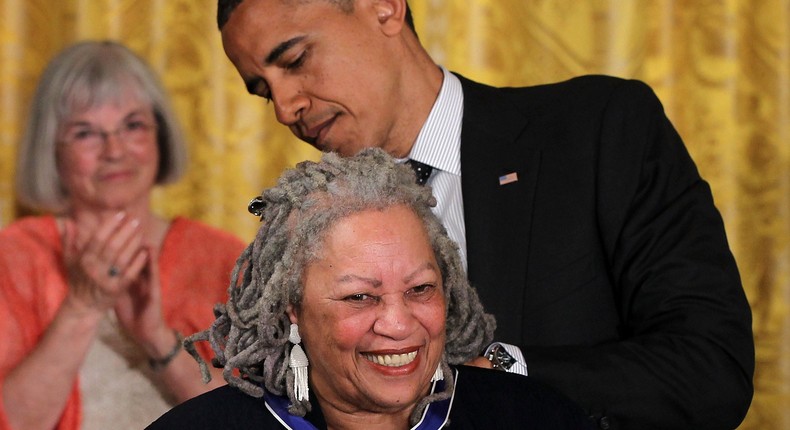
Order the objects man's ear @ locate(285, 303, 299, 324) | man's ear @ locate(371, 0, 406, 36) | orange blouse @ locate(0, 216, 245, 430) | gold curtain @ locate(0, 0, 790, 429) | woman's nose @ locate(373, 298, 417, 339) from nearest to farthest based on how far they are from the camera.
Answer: woman's nose @ locate(373, 298, 417, 339) → man's ear @ locate(285, 303, 299, 324) → man's ear @ locate(371, 0, 406, 36) → orange blouse @ locate(0, 216, 245, 430) → gold curtain @ locate(0, 0, 790, 429)

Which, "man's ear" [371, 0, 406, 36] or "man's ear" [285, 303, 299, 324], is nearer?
"man's ear" [285, 303, 299, 324]

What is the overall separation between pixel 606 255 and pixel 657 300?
170 mm

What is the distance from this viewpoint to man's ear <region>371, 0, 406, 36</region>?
2.29 metres

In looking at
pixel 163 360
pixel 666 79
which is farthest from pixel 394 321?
pixel 666 79

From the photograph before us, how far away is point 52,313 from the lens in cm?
274

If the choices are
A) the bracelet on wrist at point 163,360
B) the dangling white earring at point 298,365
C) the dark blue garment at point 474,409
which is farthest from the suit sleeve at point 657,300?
the bracelet on wrist at point 163,360

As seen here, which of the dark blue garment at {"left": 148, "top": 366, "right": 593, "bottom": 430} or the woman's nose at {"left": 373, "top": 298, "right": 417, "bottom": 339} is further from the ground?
the woman's nose at {"left": 373, "top": 298, "right": 417, "bottom": 339}

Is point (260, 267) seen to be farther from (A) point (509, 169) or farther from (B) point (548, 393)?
(A) point (509, 169)

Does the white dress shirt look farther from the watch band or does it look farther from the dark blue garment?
the dark blue garment

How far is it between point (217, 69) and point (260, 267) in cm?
154

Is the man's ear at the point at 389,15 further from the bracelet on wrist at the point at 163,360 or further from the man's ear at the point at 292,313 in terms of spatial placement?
the bracelet on wrist at the point at 163,360

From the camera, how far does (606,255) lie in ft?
7.30

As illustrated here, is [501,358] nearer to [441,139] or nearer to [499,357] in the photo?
[499,357]

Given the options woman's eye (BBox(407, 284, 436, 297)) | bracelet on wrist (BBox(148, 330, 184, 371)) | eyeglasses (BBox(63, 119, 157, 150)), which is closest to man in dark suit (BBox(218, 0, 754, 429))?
woman's eye (BBox(407, 284, 436, 297))
